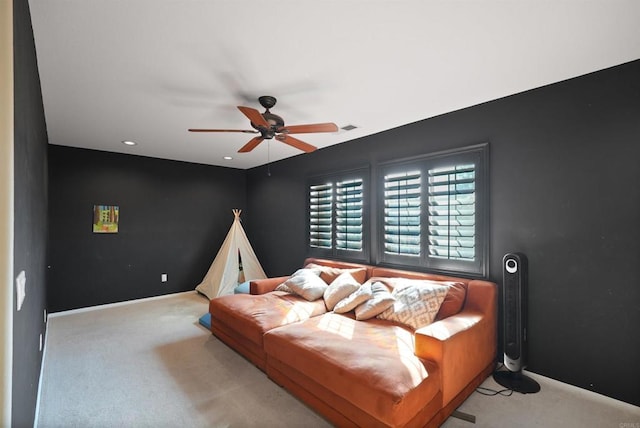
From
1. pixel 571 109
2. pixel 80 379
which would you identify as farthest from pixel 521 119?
pixel 80 379

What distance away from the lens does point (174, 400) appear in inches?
90.3

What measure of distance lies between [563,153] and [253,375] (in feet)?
10.5

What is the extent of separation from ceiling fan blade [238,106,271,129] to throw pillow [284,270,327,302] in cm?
189

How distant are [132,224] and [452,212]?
4.84 m

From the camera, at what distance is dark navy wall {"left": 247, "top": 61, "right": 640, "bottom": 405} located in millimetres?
2197

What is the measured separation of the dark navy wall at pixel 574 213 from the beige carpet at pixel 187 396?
32 cm

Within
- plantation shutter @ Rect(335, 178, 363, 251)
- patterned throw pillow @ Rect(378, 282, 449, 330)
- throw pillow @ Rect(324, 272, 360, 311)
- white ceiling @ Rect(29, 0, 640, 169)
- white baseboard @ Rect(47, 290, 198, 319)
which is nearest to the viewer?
white ceiling @ Rect(29, 0, 640, 169)

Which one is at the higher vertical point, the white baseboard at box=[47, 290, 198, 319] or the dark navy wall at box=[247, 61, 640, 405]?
the dark navy wall at box=[247, 61, 640, 405]

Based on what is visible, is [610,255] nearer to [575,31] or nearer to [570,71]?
[570,71]

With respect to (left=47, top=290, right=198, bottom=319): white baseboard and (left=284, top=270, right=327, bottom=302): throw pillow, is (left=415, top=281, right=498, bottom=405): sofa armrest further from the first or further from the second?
(left=47, top=290, right=198, bottom=319): white baseboard

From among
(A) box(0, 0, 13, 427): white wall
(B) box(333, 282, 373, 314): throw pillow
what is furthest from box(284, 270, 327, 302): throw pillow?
(A) box(0, 0, 13, 427): white wall

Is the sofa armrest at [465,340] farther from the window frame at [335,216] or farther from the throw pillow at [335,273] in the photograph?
the window frame at [335,216]

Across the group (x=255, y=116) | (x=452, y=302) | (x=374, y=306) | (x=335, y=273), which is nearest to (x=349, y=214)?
(x=335, y=273)

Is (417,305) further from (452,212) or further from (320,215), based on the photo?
(320,215)
